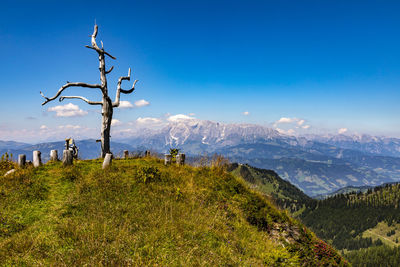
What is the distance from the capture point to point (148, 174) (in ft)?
36.9

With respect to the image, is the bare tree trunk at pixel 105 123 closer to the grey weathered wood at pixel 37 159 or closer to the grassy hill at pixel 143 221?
the grassy hill at pixel 143 221

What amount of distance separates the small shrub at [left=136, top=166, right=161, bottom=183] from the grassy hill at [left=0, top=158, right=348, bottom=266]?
0.21ft

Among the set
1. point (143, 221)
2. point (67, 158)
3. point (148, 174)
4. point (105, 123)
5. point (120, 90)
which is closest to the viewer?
point (143, 221)

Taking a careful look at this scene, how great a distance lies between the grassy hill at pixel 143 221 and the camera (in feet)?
17.8

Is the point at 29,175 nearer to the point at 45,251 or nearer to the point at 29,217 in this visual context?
the point at 29,217

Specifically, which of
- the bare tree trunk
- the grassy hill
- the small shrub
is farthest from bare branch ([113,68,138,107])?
the small shrub

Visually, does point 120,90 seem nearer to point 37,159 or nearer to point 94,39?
point 94,39

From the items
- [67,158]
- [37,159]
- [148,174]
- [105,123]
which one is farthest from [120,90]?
[148,174]

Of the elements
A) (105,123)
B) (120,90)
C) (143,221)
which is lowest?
(143,221)

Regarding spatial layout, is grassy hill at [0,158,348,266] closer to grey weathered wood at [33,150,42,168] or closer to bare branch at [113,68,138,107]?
grey weathered wood at [33,150,42,168]

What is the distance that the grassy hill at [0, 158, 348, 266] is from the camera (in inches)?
214

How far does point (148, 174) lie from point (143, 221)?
4217 millimetres

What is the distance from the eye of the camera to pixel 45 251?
17.6 ft

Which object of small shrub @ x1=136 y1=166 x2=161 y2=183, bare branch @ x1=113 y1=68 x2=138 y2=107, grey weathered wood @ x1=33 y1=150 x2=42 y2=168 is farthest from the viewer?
bare branch @ x1=113 y1=68 x2=138 y2=107
